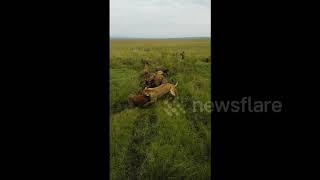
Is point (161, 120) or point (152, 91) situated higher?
point (152, 91)

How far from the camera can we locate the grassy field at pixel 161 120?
7.36 ft

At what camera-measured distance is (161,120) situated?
2340 mm

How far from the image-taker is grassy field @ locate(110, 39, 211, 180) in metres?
2.24

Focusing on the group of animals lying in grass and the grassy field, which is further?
the group of animals lying in grass

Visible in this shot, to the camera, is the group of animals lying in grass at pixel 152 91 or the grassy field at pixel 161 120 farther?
the group of animals lying in grass at pixel 152 91

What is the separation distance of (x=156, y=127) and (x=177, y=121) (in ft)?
0.49
